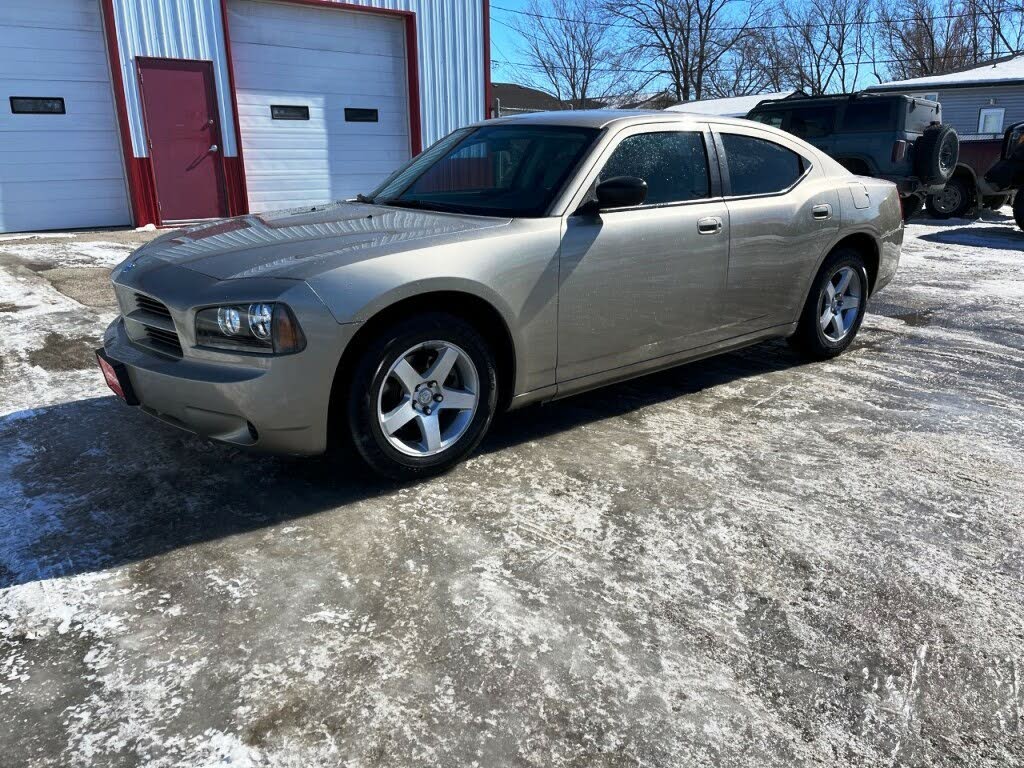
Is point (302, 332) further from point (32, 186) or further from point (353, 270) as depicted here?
point (32, 186)

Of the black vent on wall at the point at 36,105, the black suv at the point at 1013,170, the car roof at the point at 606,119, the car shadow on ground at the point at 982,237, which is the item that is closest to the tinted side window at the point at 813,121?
the car shadow on ground at the point at 982,237

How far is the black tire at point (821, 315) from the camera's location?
499cm

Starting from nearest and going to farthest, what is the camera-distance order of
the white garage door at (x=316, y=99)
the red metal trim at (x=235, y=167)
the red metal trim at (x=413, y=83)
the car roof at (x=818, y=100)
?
the red metal trim at (x=235, y=167)
the white garage door at (x=316, y=99)
the car roof at (x=818, y=100)
the red metal trim at (x=413, y=83)

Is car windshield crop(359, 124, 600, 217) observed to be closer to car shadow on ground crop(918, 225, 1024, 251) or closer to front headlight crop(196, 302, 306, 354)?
front headlight crop(196, 302, 306, 354)

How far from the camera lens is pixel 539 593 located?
260cm

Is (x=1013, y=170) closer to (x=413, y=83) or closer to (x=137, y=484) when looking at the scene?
(x=413, y=83)

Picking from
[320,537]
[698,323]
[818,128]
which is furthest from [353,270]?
[818,128]

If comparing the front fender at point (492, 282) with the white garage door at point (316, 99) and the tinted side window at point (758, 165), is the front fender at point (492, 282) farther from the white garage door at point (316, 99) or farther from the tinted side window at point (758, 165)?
the white garage door at point (316, 99)

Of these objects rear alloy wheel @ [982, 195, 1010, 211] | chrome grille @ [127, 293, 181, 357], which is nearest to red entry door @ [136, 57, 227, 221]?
chrome grille @ [127, 293, 181, 357]

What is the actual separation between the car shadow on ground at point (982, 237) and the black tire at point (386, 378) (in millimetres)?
9730

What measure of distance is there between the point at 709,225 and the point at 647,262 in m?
0.50

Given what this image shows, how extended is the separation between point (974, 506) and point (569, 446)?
5.58 feet

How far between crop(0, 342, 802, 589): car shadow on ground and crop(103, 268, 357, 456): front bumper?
0.31 metres

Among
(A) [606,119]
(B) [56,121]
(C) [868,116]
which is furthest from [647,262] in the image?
(C) [868,116]
